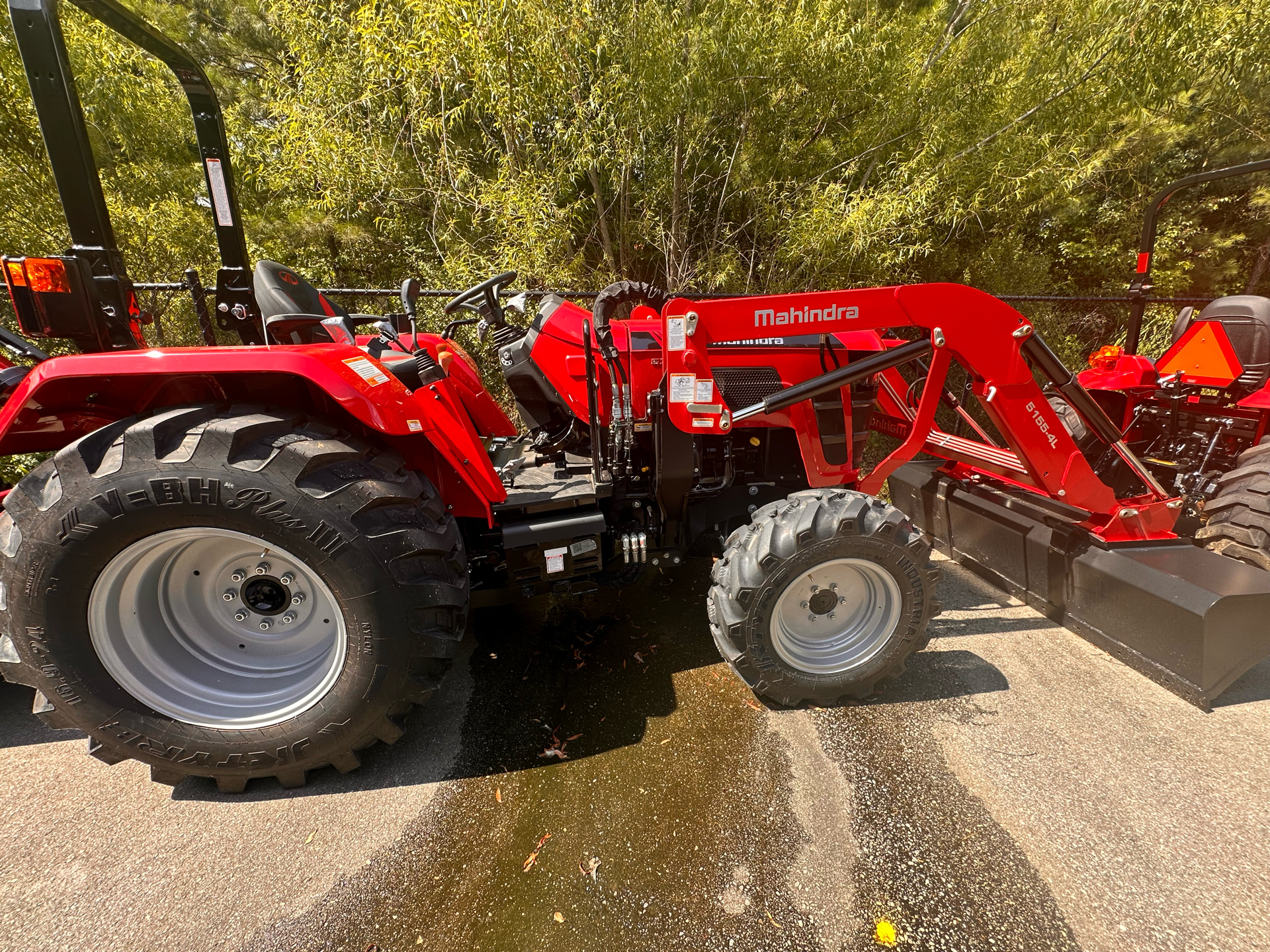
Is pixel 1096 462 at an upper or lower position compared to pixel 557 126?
lower

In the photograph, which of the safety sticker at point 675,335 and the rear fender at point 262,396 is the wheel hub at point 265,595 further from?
the safety sticker at point 675,335

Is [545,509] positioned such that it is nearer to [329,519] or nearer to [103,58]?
[329,519]

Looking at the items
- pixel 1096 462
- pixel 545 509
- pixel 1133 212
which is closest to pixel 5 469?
pixel 545 509

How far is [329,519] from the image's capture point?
1474 millimetres

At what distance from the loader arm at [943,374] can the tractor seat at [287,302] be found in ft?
4.28

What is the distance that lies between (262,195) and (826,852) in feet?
27.4

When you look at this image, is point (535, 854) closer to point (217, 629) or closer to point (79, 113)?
point (217, 629)

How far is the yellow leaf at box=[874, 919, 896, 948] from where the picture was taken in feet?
4.09

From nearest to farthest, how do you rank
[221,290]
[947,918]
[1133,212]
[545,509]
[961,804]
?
[947,918]
[961,804]
[545,509]
[221,290]
[1133,212]

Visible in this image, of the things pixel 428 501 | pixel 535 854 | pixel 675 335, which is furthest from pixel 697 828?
pixel 675 335

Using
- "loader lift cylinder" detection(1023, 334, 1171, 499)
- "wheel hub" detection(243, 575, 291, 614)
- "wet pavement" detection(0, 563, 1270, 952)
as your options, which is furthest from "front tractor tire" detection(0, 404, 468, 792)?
"loader lift cylinder" detection(1023, 334, 1171, 499)

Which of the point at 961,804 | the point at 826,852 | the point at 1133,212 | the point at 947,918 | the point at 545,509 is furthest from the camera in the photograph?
the point at 1133,212

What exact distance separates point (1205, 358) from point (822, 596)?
9.50 feet

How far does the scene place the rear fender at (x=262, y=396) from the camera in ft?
4.91
